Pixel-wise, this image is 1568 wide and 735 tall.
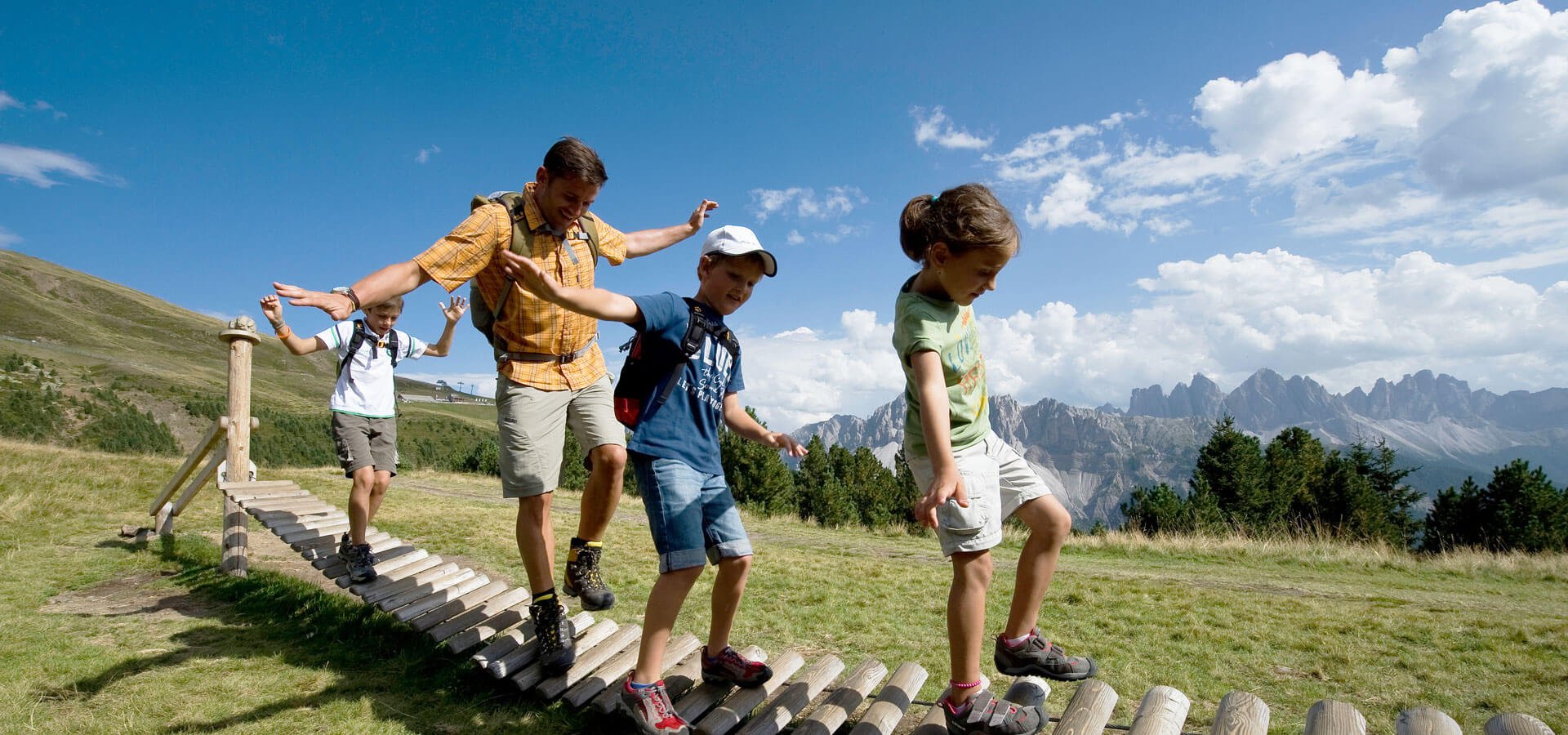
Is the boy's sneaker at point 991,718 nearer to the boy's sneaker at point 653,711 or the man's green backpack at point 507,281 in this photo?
the boy's sneaker at point 653,711

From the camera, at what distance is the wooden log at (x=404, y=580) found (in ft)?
17.1

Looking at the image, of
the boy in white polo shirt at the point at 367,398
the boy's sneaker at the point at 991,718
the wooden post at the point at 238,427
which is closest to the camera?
the boy's sneaker at the point at 991,718

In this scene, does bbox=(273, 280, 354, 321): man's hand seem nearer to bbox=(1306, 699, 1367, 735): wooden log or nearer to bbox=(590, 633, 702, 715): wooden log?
bbox=(590, 633, 702, 715): wooden log

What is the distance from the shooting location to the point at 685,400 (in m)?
3.56

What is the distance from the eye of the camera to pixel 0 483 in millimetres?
12156

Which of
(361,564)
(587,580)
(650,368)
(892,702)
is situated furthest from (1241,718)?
(361,564)

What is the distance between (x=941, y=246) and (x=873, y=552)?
34.1 ft

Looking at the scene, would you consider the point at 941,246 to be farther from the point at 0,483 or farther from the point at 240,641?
the point at 0,483

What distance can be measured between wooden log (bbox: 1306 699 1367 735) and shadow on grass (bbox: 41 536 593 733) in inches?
126

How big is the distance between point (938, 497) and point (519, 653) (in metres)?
2.75

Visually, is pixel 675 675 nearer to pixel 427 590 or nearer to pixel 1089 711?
pixel 1089 711

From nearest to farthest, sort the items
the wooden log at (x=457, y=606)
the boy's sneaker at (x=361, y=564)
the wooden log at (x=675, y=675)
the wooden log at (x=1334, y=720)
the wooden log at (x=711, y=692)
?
the wooden log at (x=1334, y=720) < the wooden log at (x=711, y=692) < the wooden log at (x=675, y=675) < the wooden log at (x=457, y=606) < the boy's sneaker at (x=361, y=564)

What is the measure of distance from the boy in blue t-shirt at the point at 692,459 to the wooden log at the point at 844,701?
1.38 ft

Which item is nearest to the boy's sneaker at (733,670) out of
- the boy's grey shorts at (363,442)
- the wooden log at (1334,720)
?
the wooden log at (1334,720)
